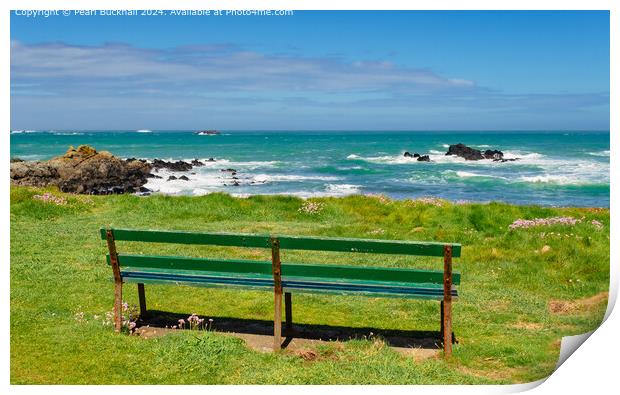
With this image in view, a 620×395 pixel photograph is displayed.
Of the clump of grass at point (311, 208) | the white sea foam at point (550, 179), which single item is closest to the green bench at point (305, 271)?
the clump of grass at point (311, 208)

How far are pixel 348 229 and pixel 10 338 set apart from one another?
9113 mm

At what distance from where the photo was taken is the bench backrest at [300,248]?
5977 millimetres

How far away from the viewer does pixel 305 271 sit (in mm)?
6340

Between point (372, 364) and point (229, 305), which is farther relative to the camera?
point (229, 305)

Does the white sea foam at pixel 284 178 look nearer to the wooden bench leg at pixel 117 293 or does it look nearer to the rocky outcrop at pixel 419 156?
the rocky outcrop at pixel 419 156

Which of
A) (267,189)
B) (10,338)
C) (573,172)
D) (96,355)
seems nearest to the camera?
(96,355)

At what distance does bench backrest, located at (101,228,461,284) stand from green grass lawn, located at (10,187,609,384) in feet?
2.47

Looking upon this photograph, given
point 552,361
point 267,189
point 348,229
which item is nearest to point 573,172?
point 267,189

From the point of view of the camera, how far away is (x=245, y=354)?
614 cm

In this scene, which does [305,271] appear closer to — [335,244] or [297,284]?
[297,284]

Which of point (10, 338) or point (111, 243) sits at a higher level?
point (111, 243)

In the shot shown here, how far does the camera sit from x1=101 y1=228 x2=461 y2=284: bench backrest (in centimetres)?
598

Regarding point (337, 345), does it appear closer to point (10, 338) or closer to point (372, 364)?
point (372, 364)

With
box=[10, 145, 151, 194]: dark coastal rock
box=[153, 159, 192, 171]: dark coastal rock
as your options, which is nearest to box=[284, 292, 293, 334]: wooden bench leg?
box=[10, 145, 151, 194]: dark coastal rock
